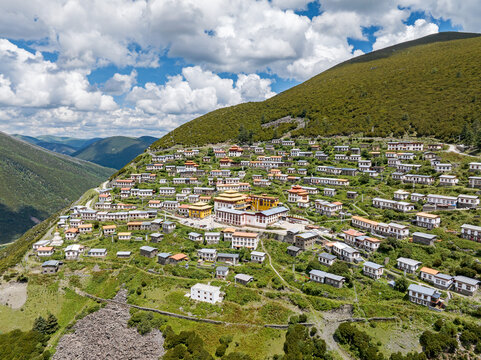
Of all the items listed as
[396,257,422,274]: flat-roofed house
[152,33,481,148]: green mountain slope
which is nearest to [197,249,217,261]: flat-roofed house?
[396,257,422,274]: flat-roofed house

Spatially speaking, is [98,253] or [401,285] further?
[98,253]

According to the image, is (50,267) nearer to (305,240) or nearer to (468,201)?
(305,240)

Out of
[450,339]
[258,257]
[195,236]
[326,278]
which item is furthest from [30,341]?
[450,339]

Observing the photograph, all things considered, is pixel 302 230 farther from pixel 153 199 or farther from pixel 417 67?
pixel 417 67

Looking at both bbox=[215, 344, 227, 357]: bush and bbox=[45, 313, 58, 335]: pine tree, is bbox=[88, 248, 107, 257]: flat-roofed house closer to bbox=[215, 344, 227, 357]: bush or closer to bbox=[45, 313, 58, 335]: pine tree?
bbox=[45, 313, 58, 335]: pine tree

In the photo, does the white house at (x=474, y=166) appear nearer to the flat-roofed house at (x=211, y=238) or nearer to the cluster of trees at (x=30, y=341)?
the flat-roofed house at (x=211, y=238)

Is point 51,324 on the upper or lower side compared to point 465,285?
lower

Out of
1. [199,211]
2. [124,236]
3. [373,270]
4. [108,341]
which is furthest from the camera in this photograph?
[199,211]
